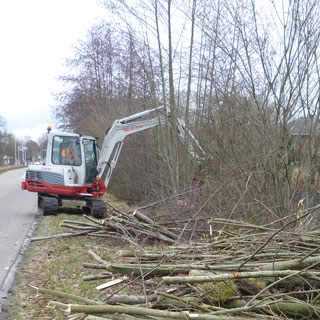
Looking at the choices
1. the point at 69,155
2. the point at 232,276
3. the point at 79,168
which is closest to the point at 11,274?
the point at 232,276

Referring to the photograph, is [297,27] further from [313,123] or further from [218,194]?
[218,194]

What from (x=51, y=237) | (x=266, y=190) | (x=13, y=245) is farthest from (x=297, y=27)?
(x=13, y=245)

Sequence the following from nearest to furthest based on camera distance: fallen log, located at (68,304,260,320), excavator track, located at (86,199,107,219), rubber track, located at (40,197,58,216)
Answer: fallen log, located at (68,304,260,320), excavator track, located at (86,199,107,219), rubber track, located at (40,197,58,216)

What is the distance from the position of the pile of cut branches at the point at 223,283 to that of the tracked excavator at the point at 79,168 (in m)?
7.34

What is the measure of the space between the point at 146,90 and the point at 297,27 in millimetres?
7437

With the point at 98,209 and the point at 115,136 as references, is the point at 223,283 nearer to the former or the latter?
the point at 98,209

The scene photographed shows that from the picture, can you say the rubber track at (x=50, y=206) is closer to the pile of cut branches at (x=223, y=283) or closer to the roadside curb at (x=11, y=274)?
the roadside curb at (x=11, y=274)

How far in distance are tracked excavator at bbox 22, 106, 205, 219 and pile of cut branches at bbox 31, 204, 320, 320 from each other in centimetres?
734

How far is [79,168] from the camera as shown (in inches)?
529

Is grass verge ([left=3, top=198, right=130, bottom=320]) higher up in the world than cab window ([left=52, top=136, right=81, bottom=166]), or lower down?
lower down

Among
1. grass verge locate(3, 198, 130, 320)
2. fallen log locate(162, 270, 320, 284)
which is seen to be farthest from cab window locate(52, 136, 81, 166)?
fallen log locate(162, 270, 320, 284)

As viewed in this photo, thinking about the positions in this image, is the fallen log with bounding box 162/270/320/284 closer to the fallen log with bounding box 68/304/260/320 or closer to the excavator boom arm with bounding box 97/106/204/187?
the fallen log with bounding box 68/304/260/320

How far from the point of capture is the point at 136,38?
12305mm

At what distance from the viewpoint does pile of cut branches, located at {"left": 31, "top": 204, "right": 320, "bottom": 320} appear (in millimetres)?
3846
